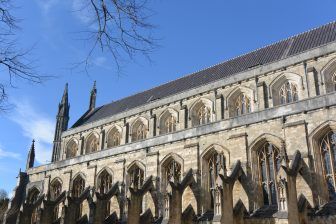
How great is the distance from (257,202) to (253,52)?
49.2 ft

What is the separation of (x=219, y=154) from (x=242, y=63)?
1113 cm

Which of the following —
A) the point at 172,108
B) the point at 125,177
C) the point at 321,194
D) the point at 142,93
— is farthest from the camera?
the point at 142,93

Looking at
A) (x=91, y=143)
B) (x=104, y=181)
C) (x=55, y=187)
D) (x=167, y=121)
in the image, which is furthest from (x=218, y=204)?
(x=91, y=143)

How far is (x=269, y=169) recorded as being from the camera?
59.6 feet

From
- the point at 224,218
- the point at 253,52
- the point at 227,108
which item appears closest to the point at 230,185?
the point at 224,218

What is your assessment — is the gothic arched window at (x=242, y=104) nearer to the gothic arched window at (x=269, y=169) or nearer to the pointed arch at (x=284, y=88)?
the pointed arch at (x=284, y=88)

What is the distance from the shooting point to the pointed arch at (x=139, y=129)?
102ft

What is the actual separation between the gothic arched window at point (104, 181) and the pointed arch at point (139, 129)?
641 centimetres

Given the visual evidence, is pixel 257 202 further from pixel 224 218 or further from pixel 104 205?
pixel 104 205

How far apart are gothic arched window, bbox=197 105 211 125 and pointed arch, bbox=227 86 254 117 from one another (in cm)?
190

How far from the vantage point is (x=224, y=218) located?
1598 centimetres

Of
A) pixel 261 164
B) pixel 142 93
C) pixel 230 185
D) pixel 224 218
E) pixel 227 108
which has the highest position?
pixel 142 93

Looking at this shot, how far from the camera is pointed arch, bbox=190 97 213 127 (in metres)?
27.4

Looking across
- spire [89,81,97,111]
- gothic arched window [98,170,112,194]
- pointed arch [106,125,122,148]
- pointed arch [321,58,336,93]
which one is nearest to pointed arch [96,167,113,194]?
gothic arched window [98,170,112,194]
